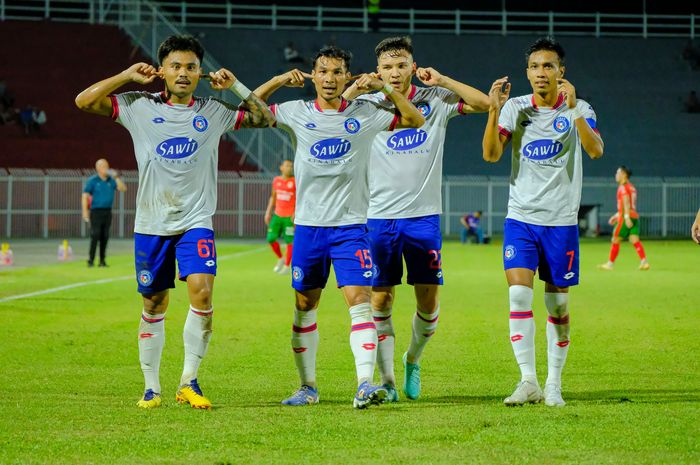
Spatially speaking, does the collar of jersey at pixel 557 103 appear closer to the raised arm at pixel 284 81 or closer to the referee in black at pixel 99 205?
the raised arm at pixel 284 81

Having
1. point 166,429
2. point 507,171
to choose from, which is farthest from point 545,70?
point 507,171

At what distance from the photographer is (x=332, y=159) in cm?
845

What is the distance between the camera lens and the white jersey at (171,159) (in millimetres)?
8344

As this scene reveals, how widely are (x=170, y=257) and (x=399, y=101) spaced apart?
6.71ft

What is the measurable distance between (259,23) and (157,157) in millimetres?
52316

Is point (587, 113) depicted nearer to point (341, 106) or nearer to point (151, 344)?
point (341, 106)

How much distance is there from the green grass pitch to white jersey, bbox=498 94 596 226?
1.43 meters

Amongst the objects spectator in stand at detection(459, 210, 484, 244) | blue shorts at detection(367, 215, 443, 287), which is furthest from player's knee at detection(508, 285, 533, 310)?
spectator in stand at detection(459, 210, 484, 244)

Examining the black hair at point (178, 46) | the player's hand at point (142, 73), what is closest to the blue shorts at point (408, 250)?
the black hair at point (178, 46)

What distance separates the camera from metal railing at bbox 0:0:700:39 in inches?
2076

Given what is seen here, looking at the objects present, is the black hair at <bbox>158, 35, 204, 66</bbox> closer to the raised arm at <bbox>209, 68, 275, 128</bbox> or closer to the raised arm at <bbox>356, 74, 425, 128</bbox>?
the raised arm at <bbox>209, 68, 275, 128</bbox>

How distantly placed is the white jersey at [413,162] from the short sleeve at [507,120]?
447mm

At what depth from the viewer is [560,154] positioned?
28.7 feet

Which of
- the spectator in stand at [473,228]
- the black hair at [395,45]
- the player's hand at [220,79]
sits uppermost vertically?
the black hair at [395,45]
